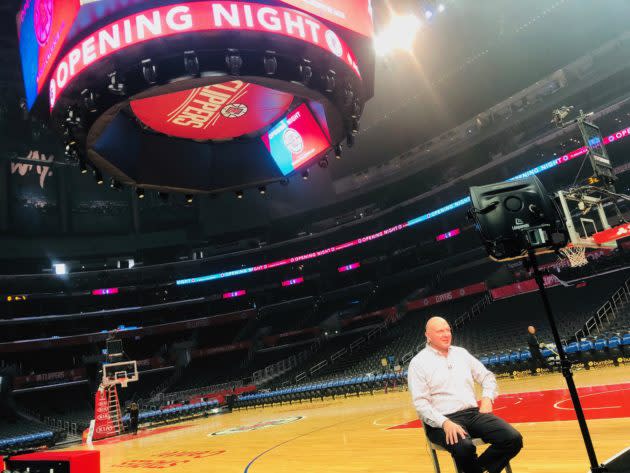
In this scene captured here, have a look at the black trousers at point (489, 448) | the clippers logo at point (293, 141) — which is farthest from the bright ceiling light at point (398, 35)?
the black trousers at point (489, 448)

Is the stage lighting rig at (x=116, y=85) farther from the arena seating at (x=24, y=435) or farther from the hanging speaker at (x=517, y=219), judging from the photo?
the arena seating at (x=24, y=435)

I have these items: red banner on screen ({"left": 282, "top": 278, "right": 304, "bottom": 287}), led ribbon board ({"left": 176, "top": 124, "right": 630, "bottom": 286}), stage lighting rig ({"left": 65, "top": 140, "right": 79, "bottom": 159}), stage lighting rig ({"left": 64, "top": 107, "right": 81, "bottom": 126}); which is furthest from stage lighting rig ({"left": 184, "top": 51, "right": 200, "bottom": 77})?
red banner on screen ({"left": 282, "top": 278, "right": 304, "bottom": 287})

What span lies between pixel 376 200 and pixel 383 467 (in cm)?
3026

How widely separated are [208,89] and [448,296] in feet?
71.8

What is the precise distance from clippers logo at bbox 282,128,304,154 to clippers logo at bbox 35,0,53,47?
169 inches

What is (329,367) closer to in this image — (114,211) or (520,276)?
(520,276)

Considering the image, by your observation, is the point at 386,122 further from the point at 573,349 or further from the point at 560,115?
the point at 573,349

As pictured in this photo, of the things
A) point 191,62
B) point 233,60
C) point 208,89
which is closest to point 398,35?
point 208,89

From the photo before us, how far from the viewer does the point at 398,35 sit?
1761 centimetres

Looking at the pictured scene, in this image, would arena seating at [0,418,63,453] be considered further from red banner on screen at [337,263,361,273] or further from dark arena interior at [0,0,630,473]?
red banner on screen at [337,263,361,273]

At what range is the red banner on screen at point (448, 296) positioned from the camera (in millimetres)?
25500

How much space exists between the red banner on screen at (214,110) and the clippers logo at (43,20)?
1591 mm

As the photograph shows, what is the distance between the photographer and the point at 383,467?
4918mm

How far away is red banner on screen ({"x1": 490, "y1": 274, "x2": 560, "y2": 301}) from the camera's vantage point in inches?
851
